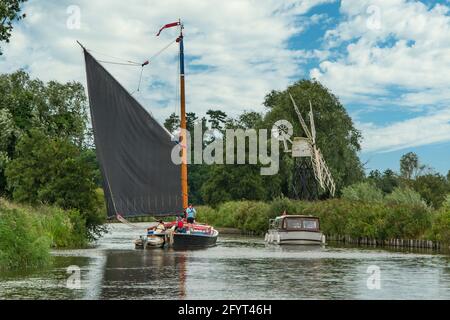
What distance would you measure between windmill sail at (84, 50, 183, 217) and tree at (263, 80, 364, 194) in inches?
1808

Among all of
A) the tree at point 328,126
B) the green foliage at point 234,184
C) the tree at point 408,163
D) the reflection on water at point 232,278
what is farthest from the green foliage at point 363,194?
the tree at point 408,163

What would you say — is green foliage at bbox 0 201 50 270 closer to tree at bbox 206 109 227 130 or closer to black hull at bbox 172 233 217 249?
black hull at bbox 172 233 217 249

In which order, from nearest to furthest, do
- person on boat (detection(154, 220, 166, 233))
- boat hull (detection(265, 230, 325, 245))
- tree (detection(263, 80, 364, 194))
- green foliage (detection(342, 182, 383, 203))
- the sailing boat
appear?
1. the sailing boat
2. person on boat (detection(154, 220, 166, 233))
3. boat hull (detection(265, 230, 325, 245))
4. green foliage (detection(342, 182, 383, 203))
5. tree (detection(263, 80, 364, 194))

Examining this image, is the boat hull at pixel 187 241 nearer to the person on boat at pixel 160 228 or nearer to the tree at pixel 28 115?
the person on boat at pixel 160 228

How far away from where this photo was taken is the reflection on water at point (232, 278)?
62.3 ft

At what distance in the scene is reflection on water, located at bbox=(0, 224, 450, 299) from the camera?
1898 centimetres

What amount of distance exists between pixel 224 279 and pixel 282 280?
1.73m

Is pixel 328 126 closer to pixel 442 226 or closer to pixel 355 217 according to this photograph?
pixel 355 217

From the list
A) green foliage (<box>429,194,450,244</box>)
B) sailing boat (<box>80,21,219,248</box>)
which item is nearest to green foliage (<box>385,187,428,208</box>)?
green foliage (<box>429,194,450,244</box>)

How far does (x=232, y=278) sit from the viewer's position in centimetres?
2333

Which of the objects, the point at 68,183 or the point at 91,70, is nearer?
the point at 91,70

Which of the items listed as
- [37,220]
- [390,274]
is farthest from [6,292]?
[37,220]
